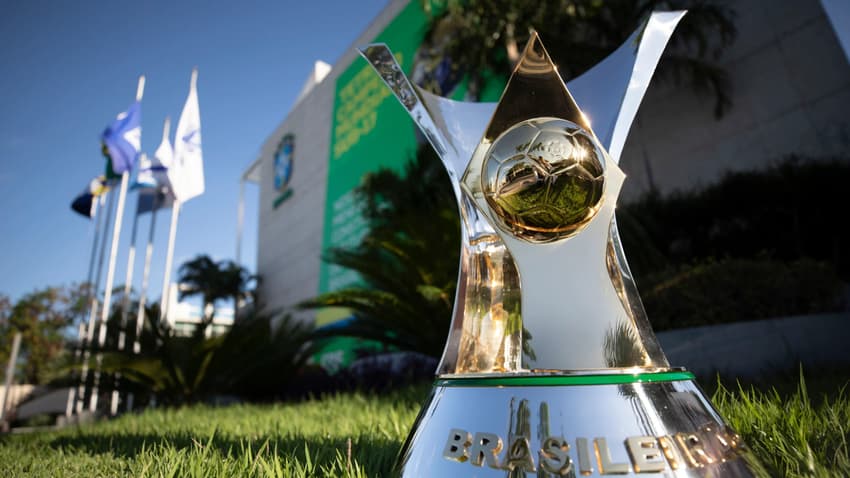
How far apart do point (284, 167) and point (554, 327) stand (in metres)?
25.4

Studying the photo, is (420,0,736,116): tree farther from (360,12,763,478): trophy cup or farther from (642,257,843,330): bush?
(360,12,763,478): trophy cup

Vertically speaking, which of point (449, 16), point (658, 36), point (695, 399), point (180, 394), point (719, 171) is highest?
point (449, 16)

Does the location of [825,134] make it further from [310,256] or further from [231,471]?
[310,256]

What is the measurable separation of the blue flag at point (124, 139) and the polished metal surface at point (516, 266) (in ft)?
33.2

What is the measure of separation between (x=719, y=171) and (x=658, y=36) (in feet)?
31.5

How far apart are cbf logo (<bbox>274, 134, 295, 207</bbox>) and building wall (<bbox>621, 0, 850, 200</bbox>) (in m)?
17.9

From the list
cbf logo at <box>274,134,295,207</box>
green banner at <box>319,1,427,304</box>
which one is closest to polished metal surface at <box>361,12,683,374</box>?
green banner at <box>319,1,427,304</box>

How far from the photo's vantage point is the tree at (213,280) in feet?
90.6

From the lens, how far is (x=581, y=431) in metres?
0.76

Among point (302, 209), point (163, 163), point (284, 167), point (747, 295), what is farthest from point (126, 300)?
point (284, 167)

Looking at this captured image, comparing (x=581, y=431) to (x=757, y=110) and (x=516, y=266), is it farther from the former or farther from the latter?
(x=757, y=110)

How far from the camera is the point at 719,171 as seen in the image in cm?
912

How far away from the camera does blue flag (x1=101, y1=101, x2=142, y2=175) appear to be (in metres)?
9.27

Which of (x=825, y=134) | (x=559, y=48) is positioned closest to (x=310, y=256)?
(x=559, y=48)
